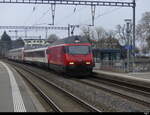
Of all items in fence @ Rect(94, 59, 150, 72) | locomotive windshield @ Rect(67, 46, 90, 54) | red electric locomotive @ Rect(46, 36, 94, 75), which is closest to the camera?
red electric locomotive @ Rect(46, 36, 94, 75)

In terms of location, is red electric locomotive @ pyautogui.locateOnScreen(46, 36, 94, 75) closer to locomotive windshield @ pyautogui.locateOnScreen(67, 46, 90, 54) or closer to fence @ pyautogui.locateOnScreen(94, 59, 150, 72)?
locomotive windshield @ pyautogui.locateOnScreen(67, 46, 90, 54)

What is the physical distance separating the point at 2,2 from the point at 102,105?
18661 millimetres

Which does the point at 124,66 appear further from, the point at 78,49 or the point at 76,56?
the point at 76,56

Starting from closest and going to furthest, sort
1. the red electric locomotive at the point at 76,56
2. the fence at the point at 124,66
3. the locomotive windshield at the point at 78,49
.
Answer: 1. the red electric locomotive at the point at 76,56
2. the locomotive windshield at the point at 78,49
3. the fence at the point at 124,66

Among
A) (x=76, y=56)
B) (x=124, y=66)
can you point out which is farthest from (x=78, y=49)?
(x=124, y=66)

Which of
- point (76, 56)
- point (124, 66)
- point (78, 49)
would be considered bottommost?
point (124, 66)

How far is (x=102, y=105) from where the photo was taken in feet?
42.5

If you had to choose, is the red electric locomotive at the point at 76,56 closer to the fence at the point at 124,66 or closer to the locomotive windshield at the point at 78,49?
the locomotive windshield at the point at 78,49

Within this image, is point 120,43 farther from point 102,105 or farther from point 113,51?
point 102,105

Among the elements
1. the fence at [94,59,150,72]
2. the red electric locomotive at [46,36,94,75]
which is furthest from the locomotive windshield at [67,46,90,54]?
the fence at [94,59,150,72]

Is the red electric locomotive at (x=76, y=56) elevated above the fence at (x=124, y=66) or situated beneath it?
elevated above

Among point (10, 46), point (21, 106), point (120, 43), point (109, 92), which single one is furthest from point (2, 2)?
point (10, 46)

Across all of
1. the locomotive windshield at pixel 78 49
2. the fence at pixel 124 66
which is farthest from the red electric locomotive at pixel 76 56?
Answer: the fence at pixel 124 66

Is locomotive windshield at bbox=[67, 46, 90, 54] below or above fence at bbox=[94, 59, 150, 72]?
above
